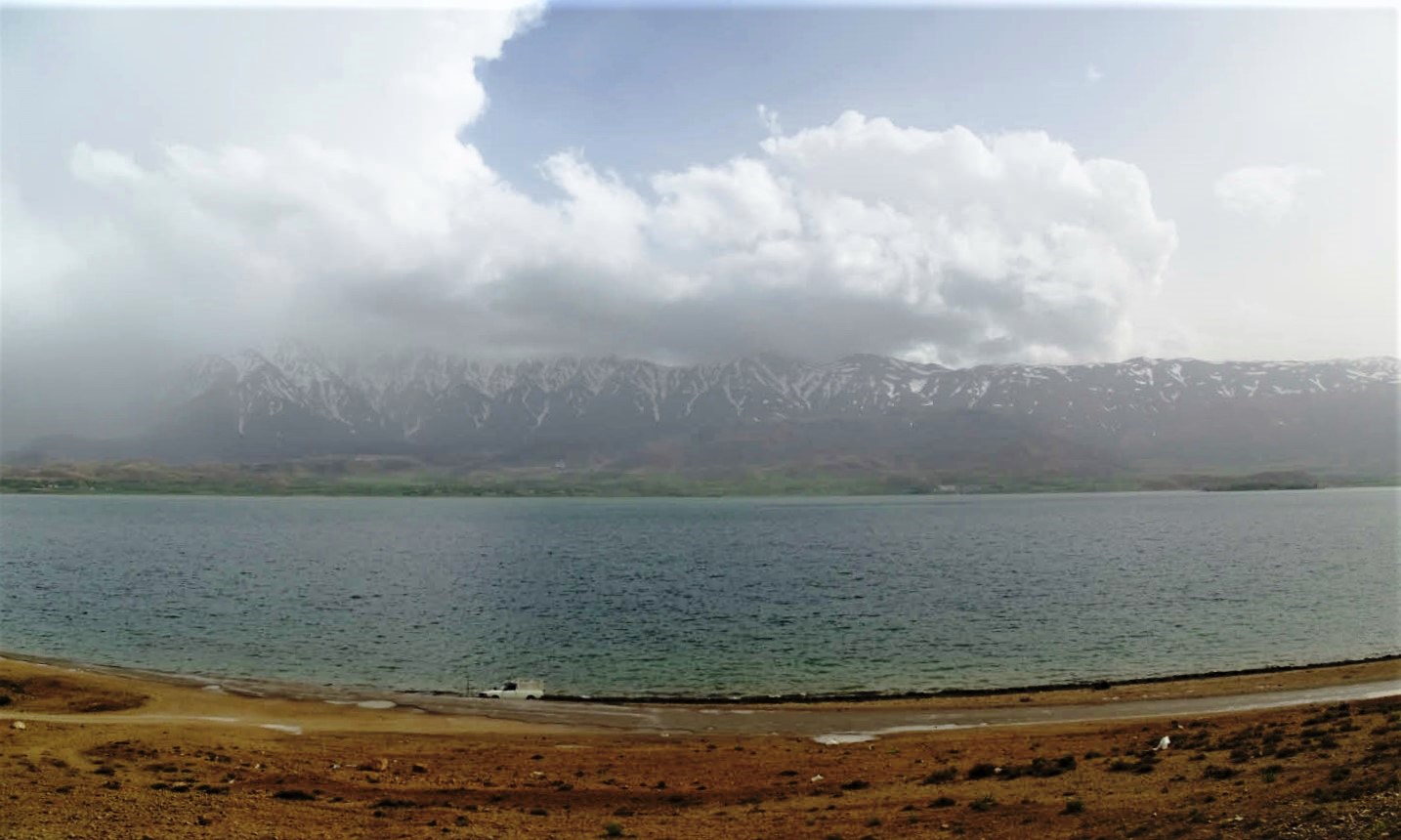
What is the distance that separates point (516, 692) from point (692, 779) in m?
22.0

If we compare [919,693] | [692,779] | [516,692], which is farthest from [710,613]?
[692,779]

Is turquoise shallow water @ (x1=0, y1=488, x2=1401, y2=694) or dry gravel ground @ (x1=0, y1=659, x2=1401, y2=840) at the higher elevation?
dry gravel ground @ (x1=0, y1=659, x2=1401, y2=840)

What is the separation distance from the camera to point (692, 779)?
30.7m

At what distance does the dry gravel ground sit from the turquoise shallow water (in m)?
16.9

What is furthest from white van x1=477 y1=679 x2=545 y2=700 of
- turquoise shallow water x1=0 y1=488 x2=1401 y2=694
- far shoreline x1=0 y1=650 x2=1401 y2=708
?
turquoise shallow water x1=0 y1=488 x2=1401 y2=694

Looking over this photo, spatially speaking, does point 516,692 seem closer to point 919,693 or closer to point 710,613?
point 919,693

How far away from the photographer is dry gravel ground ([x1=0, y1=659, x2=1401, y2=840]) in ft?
72.3

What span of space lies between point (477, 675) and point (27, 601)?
61363 millimetres

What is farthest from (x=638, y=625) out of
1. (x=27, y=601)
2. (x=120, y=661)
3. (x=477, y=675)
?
(x=27, y=601)

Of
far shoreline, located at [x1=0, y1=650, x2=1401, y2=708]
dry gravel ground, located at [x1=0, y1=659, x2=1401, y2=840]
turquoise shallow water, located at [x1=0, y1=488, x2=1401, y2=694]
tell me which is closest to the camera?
dry gravel ground, located at [x1=0, y1=659, x2=1401, y2=840]

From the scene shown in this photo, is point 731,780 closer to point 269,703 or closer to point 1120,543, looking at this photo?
point 269,703

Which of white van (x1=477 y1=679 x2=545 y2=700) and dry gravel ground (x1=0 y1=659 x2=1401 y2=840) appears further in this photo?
white van (x1=477 y1=679 x2=545 y2=700)

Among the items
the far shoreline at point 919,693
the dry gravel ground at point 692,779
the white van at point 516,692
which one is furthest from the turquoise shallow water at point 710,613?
the dry gravel ground at point 692,779

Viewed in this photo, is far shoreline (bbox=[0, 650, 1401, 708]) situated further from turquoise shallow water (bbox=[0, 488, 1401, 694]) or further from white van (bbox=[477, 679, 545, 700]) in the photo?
turquoise shallow water (bbox=[0, 488, 1401, 694])
